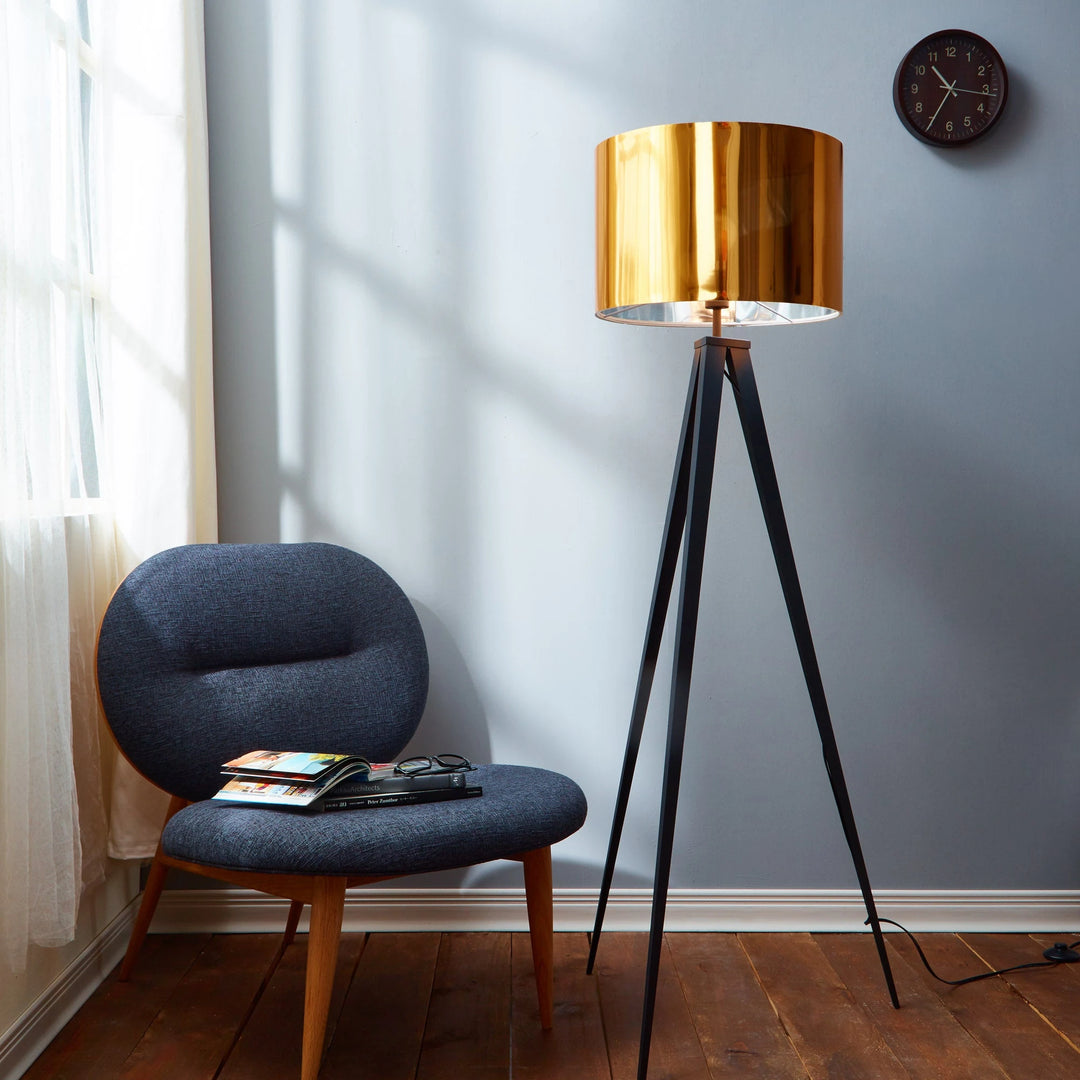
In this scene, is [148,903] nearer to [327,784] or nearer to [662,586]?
[327,784]

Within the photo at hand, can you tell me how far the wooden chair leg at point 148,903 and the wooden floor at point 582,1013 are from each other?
5 cm

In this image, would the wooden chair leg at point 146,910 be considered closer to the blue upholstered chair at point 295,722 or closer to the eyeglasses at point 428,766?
the blue upholstered chair at point 295,722

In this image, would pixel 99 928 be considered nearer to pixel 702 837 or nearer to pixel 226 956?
pixel 226 956

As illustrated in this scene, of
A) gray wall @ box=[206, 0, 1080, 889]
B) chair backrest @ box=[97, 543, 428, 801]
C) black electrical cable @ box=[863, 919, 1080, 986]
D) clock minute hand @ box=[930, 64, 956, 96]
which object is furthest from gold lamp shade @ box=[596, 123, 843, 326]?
black electrical cable @ box=[863, 919, 1080, 986]

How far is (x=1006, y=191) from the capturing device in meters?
2.24

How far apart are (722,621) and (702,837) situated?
49 centimetres

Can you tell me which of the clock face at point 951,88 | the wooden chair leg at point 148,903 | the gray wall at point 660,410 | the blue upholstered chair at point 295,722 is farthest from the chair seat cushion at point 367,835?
the clock face at point 951,88

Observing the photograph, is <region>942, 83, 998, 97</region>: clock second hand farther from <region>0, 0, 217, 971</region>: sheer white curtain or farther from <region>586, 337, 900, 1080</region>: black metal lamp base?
<region>0, 0, 217, 971</region>: sheer white curtain

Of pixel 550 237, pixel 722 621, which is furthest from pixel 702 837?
pixel 550 237

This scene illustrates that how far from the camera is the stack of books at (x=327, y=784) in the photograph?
1.64 m

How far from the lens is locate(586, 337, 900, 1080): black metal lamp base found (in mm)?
1675

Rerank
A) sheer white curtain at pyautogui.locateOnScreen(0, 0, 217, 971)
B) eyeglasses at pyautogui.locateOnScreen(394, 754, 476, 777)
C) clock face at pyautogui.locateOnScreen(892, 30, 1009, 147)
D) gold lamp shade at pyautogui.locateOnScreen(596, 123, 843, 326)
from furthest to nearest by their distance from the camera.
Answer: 1. clock face at pyautogui.locateOnScreen(892, 30, 1009, 147)
2. eyeglasses at pyautogui.locateOnScreen(394, 754, 476, 777)
3. gold lamp shade at pyautogui.locateOnScreen(596, 123, 843, 326)
4. sheer white curtain at pyautogui.locateOnScreen(0, 0, 217, 971)

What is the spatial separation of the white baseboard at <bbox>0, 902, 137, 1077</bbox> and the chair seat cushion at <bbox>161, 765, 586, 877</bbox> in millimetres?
412

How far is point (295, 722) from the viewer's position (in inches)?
77.2
